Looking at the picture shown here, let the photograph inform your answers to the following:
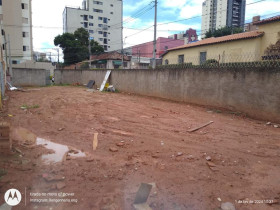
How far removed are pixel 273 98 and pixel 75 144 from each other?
498 centimetres

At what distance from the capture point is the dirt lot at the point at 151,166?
2.15 metres

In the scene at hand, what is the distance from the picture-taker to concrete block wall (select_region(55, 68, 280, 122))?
5.28m

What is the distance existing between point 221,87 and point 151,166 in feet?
15.8

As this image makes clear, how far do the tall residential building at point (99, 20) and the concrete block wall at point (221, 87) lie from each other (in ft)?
145

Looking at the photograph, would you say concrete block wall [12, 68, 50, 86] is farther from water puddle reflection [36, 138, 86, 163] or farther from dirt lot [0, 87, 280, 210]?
water puddle reflection [36, 138, 86, 163]

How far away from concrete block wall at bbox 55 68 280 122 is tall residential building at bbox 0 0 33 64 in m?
29.7

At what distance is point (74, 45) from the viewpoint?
31.1 m

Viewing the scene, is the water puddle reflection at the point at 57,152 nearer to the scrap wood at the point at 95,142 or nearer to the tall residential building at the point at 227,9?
the scrap wood at the point at 95,142

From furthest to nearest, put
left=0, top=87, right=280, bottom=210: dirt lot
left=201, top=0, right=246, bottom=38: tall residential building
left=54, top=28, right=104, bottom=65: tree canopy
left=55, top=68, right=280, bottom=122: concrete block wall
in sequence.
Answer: left=54, top=28, right=104, bottom=65: tree canopy
left=201, top=0, right=246, bottom=38: tall residential building
left=55, top=68, right=280, bottom=122: concrete block wall
left=0, top=87, right=280, bottom=210: dirt lot

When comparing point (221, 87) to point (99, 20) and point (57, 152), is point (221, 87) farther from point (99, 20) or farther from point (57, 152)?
point (99, 20)

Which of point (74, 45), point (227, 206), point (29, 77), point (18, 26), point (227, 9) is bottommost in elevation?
point (227, 206)
